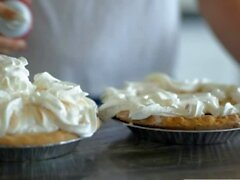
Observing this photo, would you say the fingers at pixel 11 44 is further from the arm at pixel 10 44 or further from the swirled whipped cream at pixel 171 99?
the swirled whipped cream at pixel 171 99

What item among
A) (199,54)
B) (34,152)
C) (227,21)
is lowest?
(199,54)

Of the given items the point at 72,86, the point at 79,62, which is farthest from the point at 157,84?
the point at 79,62

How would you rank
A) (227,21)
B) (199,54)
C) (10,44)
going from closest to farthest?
1. (10,44)
2. (227,21)
3. (199,54)

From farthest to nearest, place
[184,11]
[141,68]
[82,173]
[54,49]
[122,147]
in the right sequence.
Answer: [184,11] → [141,68] → [54,49] → [122,147] → [82,173]

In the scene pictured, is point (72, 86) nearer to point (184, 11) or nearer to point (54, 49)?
point (54, 49)

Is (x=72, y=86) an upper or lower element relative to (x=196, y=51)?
upper

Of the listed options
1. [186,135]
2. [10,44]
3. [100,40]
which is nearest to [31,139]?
[186,135]

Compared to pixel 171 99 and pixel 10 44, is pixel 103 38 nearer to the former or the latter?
pixel 10 44
